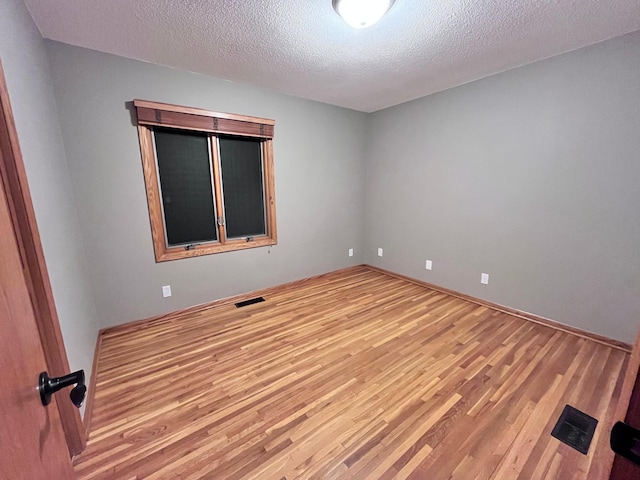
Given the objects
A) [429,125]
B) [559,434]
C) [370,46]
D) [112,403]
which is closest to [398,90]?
[429,125]

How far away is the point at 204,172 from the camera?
2.72 metres

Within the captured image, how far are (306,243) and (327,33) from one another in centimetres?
230

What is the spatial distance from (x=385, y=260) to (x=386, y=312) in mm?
1342

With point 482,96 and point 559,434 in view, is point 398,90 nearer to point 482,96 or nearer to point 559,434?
point 482,96

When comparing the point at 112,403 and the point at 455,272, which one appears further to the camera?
the point at 455,272

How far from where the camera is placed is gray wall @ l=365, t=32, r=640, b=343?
1.99 m

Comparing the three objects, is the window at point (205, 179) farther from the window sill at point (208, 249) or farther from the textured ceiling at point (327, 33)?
the textured ceiling at point (327, 33)

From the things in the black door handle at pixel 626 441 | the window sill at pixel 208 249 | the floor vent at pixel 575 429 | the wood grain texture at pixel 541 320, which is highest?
the black door handle at pixel 626 441

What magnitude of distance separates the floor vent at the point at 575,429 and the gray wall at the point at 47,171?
2679 millimetres

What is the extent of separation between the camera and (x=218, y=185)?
279 cm

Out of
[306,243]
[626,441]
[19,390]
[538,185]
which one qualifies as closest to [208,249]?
[306,243]

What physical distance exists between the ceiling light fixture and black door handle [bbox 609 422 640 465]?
6.46 feet

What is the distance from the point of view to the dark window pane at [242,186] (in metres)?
2.88

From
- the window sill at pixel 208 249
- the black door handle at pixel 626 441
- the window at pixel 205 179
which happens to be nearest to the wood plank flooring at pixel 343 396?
the window sill at pixel 208 249
